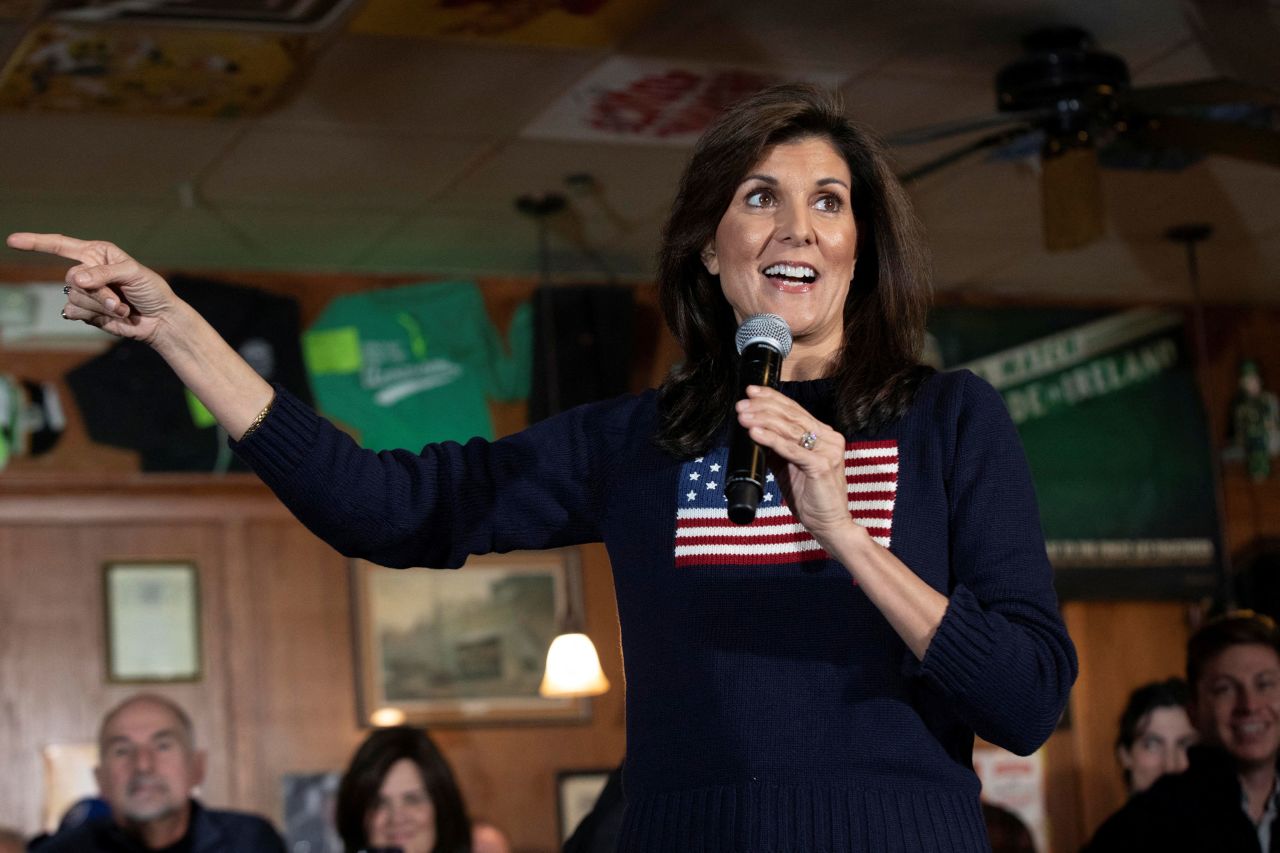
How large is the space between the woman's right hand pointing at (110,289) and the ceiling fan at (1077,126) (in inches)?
140

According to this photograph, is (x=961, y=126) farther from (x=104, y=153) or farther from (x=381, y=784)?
(x=104, y=153)

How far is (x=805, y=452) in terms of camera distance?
1.37 metres

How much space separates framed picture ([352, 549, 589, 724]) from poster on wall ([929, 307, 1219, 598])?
82.4 inches

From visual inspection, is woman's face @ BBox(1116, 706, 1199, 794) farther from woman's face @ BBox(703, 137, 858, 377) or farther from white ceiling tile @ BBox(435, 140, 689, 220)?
woman's face @ BBox(703, 137, 858, 377)

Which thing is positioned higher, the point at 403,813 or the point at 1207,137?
the point at 1207,137

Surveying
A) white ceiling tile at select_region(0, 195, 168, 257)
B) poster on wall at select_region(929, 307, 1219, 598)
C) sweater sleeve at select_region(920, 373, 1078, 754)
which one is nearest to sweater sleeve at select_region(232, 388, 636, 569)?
sweater sleeve at select_region(920, 373, 1078, 754)

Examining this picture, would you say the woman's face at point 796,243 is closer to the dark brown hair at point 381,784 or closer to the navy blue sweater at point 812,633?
the navy blue sweater at point 812,633

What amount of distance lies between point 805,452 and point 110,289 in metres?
0.58

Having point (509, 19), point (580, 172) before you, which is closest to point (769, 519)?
point (509, 19)

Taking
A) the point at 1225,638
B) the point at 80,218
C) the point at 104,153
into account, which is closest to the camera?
the point at 1225,638

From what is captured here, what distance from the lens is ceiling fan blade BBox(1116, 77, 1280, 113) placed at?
14.8ft

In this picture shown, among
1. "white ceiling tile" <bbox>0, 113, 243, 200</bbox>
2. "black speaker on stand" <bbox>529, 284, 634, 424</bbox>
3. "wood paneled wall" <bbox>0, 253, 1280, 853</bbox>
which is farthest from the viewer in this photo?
"black speaker on stand" <bbox>529, 284, 634, 424</bbox>

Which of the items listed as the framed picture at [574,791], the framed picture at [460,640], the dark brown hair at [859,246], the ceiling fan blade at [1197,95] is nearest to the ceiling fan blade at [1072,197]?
the ceiling fan blade at [1197,95]

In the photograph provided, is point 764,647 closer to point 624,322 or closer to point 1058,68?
point 1058,68
